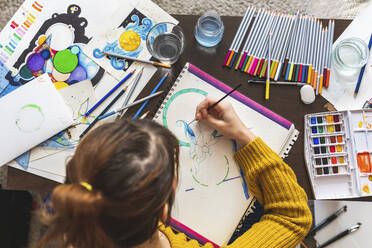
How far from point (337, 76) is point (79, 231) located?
0.69 metres

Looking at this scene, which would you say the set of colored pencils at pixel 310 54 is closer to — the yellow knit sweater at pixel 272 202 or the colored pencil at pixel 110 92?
the yellow knit sweater at pixel 272 202

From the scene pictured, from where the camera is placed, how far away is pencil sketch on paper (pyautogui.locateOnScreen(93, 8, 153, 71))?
2.43 feet

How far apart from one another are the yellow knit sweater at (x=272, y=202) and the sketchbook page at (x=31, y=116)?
1.19ft

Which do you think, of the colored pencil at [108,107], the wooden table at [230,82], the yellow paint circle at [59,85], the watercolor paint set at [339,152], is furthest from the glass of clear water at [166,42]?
the watercolor paint set at [339,152]

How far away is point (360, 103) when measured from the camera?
0.74m

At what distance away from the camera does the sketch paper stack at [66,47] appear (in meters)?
0.73

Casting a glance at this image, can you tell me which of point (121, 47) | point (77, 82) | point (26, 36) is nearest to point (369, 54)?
point (121, 47)

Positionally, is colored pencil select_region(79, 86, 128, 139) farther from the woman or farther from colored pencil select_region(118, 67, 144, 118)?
the woman

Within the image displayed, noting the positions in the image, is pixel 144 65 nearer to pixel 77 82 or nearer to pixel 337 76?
pixel 77 82

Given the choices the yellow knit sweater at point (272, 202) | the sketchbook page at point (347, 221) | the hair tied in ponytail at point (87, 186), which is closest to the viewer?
the hair tied in ponytail at point (87, 186)

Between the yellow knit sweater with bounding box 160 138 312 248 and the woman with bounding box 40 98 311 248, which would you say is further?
the yellow knit sweater with bounding box 160 138 312 248

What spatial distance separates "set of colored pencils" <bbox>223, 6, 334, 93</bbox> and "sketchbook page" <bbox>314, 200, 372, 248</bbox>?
0.33 metres

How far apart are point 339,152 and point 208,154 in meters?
0.32

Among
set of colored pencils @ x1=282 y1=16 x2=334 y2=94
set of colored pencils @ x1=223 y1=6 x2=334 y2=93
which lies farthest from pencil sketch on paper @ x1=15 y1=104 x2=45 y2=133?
set of colored pencils @ x1=282 y1=16 x2=334 y2=94
